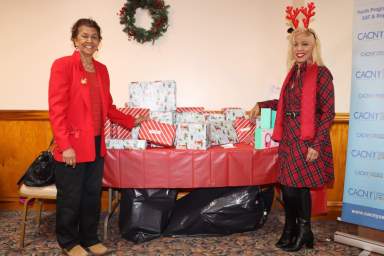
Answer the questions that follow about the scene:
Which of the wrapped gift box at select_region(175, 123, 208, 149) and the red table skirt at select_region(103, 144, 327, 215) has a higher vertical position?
the wrapped gift box at select_region(175, 123, 208, 149)

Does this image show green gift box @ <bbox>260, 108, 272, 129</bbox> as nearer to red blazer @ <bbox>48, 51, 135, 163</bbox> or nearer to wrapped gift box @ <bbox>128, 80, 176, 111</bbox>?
wrapped gift box @ <bbox>128, 80, 176, 111</bbox>

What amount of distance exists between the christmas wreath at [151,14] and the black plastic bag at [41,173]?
1291mm

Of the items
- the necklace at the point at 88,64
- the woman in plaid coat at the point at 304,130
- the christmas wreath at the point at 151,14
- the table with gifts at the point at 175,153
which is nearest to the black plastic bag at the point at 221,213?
the table with gifts at the point at 175,153

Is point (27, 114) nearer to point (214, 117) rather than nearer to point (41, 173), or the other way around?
point (41, 173)

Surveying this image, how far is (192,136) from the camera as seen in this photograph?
8.18 ft

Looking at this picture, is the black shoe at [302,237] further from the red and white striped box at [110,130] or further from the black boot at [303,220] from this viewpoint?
the red and white striped box at [110,130]

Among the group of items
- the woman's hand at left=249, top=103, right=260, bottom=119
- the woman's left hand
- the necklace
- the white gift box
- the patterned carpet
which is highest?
the necklace

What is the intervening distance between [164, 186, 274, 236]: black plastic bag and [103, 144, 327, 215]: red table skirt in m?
0.18

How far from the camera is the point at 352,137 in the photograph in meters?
2.41

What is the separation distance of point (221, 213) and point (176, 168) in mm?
504

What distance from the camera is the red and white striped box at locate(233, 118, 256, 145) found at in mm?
2785

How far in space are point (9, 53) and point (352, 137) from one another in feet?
9.77

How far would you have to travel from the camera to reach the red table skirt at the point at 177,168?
2438 millimetres

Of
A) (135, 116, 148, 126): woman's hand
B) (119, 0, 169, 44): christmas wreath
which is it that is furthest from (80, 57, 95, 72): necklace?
(119, 0, 169, 44): christmas wreath
